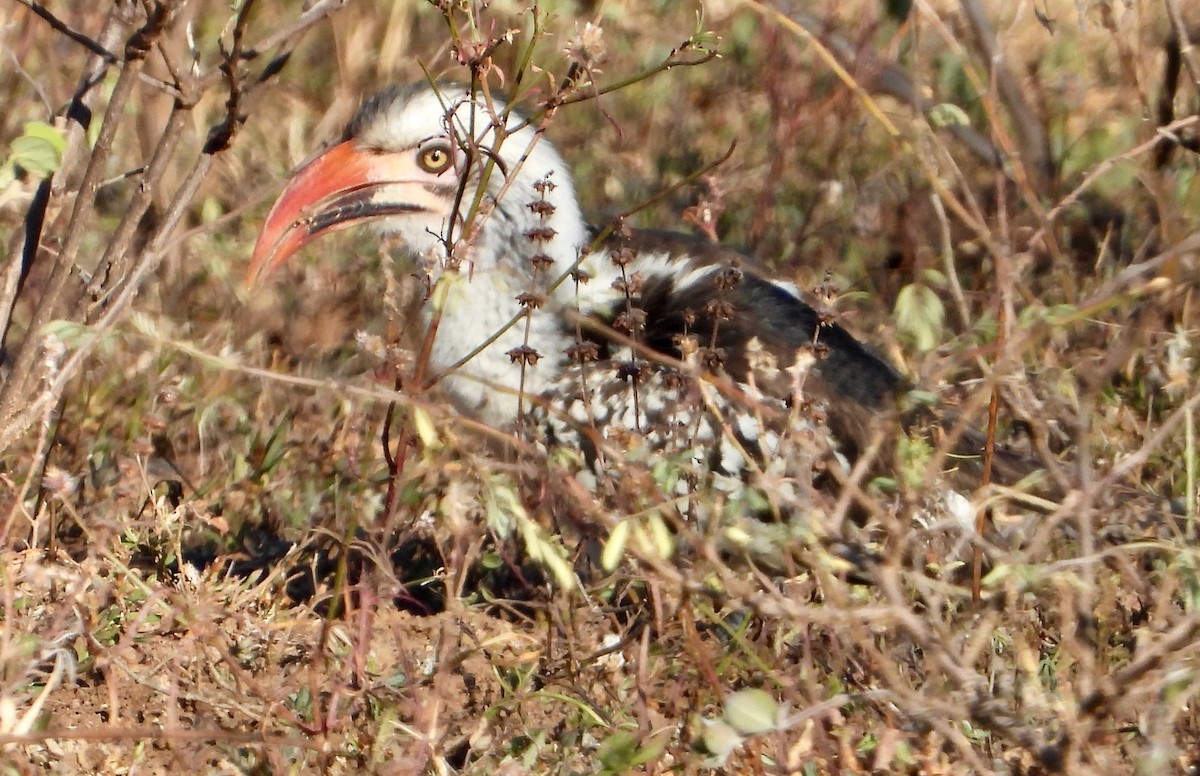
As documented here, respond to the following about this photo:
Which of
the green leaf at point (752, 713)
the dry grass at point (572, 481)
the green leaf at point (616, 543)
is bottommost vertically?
the green leaf at point (752, 713)

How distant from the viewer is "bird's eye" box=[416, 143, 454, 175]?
468cm

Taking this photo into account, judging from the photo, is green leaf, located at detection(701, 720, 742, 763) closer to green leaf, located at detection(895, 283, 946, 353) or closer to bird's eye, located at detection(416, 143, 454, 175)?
green leaf, located at detection(895, 283, 946, 353)

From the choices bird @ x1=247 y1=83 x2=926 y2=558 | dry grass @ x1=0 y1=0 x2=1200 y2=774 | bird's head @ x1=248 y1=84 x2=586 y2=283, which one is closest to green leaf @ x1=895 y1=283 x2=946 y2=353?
dry grass @ x1=0 y1=0 x2=1200 y2=774

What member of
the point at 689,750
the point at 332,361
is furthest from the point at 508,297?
the point at 689,750

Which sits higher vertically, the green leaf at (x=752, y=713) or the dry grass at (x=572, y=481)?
the dry grass at (x=572, y=481)

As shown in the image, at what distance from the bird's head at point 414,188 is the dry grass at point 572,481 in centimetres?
23

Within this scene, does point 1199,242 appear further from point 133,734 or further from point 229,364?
point 133,734

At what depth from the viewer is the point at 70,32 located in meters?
3.38

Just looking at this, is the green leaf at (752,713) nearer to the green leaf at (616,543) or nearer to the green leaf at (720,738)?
the green leaf at (720,738)

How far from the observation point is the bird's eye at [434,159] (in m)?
4.68

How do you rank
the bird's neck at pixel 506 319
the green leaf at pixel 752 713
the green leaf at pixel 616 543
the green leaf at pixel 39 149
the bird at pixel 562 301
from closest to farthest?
1. the green leaf at pixel 752 713
2. the green leaf at pixel 616 543
3. the green leaf at pixel 39 149
4. the bird at pixel 562 301
5. the bird's neck at pixel 506 319

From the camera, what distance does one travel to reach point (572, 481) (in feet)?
9.09

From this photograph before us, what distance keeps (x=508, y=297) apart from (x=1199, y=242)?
2319 millimetres

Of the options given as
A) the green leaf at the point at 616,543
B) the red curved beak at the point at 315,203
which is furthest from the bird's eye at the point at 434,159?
the green leaf at the point at 616,543
